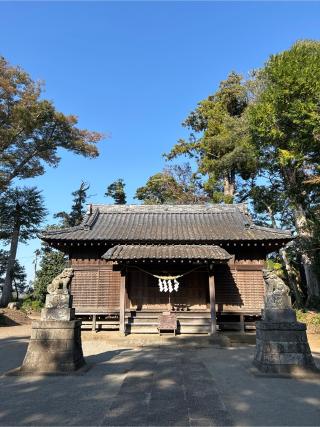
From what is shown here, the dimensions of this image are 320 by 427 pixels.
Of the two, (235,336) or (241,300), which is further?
(241,300)

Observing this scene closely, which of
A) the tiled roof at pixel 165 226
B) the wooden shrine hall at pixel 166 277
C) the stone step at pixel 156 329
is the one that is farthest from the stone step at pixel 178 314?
the tiled roof at pixel 165 226

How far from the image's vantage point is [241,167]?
28.2 metres

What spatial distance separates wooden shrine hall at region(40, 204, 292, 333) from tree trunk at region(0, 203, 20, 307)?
14001 mm

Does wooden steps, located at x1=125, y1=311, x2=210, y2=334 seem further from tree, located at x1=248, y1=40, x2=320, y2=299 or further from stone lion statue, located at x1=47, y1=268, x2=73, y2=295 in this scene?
tree, located at x1=248, y1=40, x2=320, y2=299

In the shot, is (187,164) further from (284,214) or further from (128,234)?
(128,234)

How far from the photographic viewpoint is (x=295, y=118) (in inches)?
689

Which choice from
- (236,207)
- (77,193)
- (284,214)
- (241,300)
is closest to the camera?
(241,300)

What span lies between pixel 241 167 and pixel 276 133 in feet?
32.1

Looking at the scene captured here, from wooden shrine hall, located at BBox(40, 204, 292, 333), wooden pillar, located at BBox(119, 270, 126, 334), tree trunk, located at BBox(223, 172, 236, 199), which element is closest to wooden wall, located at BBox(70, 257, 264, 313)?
wooden shrine hall, located at BBox(40, 204, 292, 333)

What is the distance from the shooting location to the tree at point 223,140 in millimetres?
26016

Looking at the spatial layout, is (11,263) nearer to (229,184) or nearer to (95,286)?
(95,286)

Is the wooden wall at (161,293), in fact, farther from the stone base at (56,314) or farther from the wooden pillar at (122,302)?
the stone base at (56,314)

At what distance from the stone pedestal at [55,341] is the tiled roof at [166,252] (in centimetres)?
493

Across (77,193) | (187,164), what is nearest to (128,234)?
(187,164)
